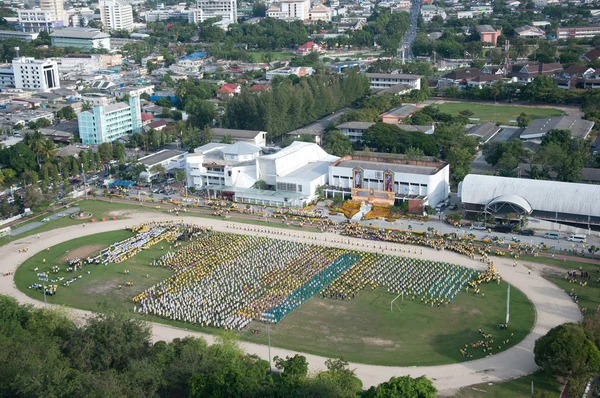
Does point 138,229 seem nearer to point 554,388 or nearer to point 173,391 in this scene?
point 173,391

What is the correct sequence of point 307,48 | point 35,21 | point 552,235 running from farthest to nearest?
1. point 35,21
2. point 307,48
3. point 552,235

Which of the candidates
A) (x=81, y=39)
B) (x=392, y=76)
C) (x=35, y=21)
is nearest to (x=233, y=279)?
(x=392, y=76)

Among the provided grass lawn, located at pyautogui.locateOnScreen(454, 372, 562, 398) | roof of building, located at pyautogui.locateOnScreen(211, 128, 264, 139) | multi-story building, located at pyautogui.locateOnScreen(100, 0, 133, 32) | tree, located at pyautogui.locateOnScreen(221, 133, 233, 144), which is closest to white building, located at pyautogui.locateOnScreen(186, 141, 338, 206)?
tree, located at pyautogui.locateOnScreen(221, 133, 233, 144)

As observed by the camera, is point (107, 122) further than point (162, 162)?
Yes

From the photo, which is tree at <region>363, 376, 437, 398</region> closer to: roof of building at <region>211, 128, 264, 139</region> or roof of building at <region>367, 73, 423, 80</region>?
roof of building at <region>211, 128, 264, 139</region>

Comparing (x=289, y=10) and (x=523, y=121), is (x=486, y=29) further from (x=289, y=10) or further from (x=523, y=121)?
(x=523, y=121)
